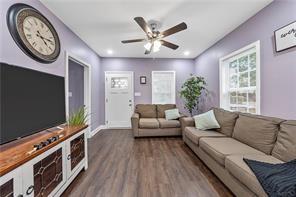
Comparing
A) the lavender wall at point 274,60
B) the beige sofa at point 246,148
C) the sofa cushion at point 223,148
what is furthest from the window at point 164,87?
the sofa cushion at point 223,148

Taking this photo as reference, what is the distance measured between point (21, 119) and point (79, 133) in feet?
2.81

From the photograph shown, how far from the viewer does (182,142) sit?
3805mm

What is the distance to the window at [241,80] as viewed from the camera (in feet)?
8.69

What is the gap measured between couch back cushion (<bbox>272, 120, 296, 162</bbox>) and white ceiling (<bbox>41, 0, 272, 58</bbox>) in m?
1.82

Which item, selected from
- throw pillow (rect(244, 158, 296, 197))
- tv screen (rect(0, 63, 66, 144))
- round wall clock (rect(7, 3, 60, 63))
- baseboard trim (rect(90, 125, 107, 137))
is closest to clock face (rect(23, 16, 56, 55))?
round wall clock (rect(7, 3, 60, 63))

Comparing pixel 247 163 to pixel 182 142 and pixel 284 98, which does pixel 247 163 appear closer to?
pixel 284 98

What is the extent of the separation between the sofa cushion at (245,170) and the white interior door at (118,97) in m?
4.03

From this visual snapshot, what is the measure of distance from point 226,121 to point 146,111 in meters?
2.56

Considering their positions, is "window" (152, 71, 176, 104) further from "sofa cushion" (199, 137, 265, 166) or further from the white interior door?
"sofa cushion" (199, 137, 265, 166)

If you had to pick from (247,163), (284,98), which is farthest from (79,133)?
(284,98)

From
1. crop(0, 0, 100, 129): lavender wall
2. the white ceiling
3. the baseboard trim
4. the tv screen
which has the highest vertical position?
the white ceiling

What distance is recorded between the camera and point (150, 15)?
2.54m

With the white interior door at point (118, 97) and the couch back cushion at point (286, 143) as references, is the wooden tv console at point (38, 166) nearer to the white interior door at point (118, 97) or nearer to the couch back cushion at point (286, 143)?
the couch back cushion at point (286, 143)

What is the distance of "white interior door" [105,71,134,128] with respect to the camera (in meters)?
5.38
